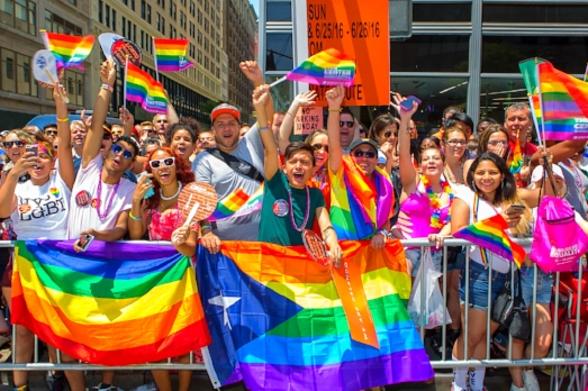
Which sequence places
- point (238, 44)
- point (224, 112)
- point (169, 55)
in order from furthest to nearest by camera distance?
1. point (238, 44)
2. point (169, 55)
3. point (224, 112)

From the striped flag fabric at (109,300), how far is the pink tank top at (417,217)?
5.99 ft

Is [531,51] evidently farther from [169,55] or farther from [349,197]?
[349,197]

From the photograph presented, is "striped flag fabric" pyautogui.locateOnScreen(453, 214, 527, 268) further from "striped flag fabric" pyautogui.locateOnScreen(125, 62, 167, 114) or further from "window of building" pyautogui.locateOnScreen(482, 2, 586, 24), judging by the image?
"window of building" pyautogui.locateOnScreen(482, 2, 586, 24)

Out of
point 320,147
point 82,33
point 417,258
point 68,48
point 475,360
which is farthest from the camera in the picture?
point 82,33

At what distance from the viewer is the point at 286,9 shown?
1241cm

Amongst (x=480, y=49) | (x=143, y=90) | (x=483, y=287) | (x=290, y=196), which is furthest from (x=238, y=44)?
(x=483, y=287)

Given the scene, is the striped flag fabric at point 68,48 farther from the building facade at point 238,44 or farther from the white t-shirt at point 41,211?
the building facade at point 238,44

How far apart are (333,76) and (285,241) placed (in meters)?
1.25

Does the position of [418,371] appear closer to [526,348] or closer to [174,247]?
[526,348]

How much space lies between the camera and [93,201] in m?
4.24

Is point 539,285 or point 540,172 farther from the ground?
point 540,172

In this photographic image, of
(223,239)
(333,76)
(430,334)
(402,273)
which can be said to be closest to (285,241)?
(223,239)

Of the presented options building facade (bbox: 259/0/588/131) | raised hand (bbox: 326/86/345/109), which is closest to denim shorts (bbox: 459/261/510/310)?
raised hand (bbox: 326/86/345/109)

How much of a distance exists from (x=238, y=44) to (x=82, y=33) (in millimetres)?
111157
